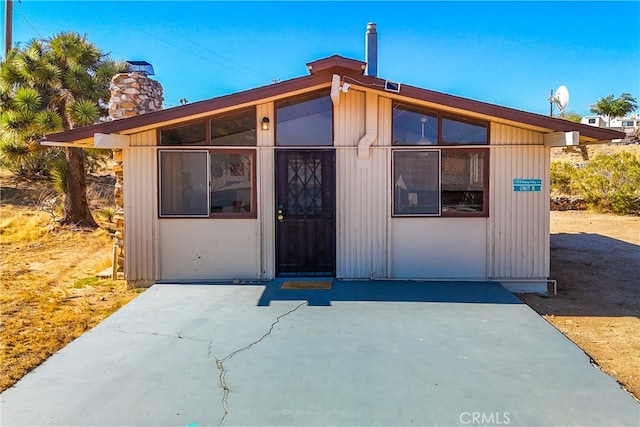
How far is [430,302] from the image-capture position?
623 cm

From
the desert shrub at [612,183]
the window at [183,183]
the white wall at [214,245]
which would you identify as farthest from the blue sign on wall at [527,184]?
the desert shrub at [612,183]

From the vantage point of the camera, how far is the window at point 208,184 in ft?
23.6

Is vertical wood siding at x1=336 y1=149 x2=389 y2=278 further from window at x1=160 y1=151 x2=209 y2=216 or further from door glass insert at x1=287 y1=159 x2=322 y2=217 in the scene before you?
window at x1=160 y1=151 x2=209 y2=216

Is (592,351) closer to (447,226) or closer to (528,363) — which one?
(528,363)

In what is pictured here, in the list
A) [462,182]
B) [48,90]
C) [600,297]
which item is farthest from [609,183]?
[48,90]

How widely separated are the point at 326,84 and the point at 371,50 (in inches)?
53.5

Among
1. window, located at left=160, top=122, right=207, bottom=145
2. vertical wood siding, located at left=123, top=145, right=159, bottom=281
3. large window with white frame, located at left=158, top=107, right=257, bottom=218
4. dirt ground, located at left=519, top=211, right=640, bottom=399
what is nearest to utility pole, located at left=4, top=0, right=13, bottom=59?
vertical wood siding, located at left=123, top=145, right=159, bottom=281

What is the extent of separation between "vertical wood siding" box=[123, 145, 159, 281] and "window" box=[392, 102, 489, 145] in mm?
3673

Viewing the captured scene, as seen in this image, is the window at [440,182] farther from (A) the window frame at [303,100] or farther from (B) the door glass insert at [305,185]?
(B) the door glass insert at [305,185]

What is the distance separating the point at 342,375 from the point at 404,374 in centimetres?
52

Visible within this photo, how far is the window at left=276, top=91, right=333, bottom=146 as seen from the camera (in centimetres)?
723

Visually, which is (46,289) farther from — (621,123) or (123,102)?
(621,123)

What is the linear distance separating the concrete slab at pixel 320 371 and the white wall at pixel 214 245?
3.82 ft

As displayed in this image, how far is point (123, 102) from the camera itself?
8414mm
